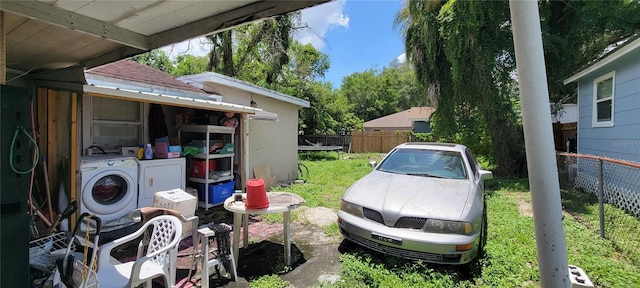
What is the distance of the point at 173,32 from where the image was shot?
93.1 inches

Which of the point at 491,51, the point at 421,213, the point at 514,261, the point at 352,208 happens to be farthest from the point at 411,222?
the point at 491,51

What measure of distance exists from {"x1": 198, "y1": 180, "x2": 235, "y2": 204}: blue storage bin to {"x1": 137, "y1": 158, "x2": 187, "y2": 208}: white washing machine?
0.60 meters

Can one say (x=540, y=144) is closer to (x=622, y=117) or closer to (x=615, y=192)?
(x=615, y=192)

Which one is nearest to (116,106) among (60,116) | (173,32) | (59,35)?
(60,116)

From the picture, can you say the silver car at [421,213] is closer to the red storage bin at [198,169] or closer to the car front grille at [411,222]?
the car front grille at [411,222]

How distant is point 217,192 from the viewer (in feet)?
19.4

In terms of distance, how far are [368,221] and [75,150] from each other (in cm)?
390

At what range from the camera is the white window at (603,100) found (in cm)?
653

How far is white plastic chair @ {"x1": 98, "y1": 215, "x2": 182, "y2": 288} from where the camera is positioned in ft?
7.27

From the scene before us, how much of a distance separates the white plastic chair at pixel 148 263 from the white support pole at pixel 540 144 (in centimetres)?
246

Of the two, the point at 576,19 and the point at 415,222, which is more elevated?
the point at 576,19

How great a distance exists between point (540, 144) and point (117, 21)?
2.87 meters

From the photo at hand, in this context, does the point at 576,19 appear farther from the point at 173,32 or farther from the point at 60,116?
the point at 60,116

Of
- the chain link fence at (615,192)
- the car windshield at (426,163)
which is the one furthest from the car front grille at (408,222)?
the chain link fence at (615,192)
